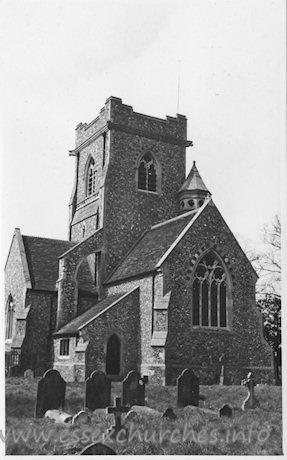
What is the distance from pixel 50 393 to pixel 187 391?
3.55 metres

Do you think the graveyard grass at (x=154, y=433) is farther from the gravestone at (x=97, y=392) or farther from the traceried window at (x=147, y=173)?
the traceried window at (x=147, y=173)

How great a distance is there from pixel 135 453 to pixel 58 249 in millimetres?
15741

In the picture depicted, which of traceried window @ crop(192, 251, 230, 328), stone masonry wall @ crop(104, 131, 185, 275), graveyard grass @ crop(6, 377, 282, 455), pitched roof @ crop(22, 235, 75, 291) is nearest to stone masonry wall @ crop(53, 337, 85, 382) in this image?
pitched roof @ crop(22, 235, 75, 291)

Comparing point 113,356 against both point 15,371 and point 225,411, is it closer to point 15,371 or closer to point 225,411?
point 15,371

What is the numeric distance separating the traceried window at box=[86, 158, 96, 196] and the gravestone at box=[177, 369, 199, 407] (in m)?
14.1

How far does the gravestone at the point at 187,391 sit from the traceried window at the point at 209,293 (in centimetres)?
574

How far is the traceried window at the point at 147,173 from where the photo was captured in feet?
85.8

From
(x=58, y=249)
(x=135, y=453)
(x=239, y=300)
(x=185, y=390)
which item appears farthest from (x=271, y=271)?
(x=58, y=249)

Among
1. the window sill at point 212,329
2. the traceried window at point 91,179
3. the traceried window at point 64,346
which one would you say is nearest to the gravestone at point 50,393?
the window sill at point 212,329

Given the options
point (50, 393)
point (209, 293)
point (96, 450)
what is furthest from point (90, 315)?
point (96, 450)

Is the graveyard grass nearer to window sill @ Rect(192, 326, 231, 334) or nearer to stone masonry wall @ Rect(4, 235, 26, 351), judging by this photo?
window sill @ Rect(192, 326, 231, 334)

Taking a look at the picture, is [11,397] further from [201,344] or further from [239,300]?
[239,300]

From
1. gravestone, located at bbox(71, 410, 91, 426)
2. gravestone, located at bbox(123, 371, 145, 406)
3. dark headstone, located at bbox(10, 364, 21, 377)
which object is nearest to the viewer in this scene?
gravestone, located at bbox(71, 410, 91, 426)

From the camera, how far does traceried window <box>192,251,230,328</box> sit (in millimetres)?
20281
